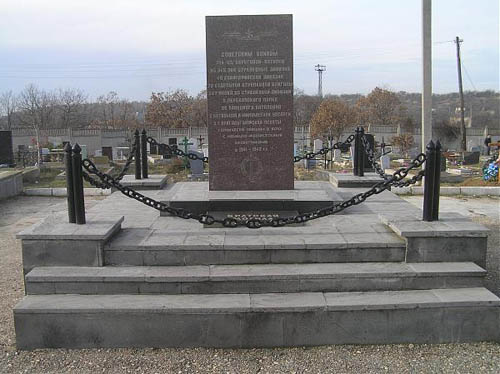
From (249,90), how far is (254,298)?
307cm

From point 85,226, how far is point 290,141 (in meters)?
2.85

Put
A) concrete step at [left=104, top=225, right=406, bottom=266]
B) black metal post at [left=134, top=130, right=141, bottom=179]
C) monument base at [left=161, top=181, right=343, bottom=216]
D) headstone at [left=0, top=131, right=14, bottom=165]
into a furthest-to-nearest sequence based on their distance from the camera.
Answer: headstone at [left=0, top=131, right=14, bottom=165], black metal post at [left=134, top=130, right=141, bottom=179], monument base at [left=161, top=181, right=343, bottom=216], concrete step at [left=104, top=225, right=406, bottom=266]

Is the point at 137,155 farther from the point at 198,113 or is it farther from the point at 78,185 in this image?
the point at 198,113

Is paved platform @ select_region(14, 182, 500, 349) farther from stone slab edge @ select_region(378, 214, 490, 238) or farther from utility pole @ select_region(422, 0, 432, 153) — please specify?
utility pole @ select_region(422, 0, 432, 153)

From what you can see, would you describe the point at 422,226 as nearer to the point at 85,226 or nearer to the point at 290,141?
the point at 290,141

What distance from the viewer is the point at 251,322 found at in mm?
4062

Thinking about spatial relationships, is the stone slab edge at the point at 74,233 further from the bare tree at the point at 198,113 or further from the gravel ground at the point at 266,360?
the bare tree at the point at 198,113

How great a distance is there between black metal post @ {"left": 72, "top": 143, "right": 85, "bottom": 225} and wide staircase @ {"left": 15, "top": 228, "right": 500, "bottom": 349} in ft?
1.77

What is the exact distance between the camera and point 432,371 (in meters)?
3.70

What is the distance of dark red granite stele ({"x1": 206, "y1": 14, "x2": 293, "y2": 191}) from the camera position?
6332mm

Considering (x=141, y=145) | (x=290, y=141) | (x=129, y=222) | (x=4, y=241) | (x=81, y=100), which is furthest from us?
→ (x=81, y=100)

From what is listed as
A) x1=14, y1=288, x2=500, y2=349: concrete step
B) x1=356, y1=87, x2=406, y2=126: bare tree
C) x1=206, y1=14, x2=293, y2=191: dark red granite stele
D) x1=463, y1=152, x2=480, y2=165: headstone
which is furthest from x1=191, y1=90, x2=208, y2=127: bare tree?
x1=14, y1=288, x2=500, y2=349: concrete step

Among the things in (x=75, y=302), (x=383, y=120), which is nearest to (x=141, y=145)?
(x=75, y=302)

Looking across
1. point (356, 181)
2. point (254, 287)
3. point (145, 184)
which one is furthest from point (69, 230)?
point (356, 181)
